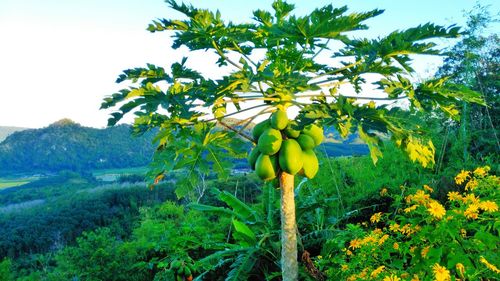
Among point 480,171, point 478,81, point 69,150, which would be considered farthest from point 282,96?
point 69,150

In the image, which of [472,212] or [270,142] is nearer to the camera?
[472,212]

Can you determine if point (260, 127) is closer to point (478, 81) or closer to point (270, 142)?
point (270, 142)

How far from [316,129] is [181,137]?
1066mm

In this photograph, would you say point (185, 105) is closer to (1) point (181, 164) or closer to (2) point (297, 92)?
(1) point (181, 164)

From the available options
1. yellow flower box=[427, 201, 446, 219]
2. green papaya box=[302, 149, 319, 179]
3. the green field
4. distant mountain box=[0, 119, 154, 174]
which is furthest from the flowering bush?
the green field

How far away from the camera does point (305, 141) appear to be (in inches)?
119

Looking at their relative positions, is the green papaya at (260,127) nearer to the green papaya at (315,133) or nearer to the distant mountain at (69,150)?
the green papaya at (315,133)

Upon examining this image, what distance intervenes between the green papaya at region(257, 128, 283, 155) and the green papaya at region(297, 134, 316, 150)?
20 centimetres

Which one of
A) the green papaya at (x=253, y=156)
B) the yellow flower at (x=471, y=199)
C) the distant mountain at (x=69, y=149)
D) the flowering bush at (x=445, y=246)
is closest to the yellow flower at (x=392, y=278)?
the flowering bush at (x=445, y=246)

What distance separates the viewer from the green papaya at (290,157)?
2.88m

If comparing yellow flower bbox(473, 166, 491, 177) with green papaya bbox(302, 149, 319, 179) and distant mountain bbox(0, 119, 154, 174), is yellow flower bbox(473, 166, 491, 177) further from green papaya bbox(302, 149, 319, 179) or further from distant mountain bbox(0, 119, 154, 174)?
distant mountain bbox(0, 119, 154, 174)

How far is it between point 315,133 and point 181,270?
4.13 meters

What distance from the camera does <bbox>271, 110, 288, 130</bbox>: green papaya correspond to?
2.92 metres

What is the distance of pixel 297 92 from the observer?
2.84 m
